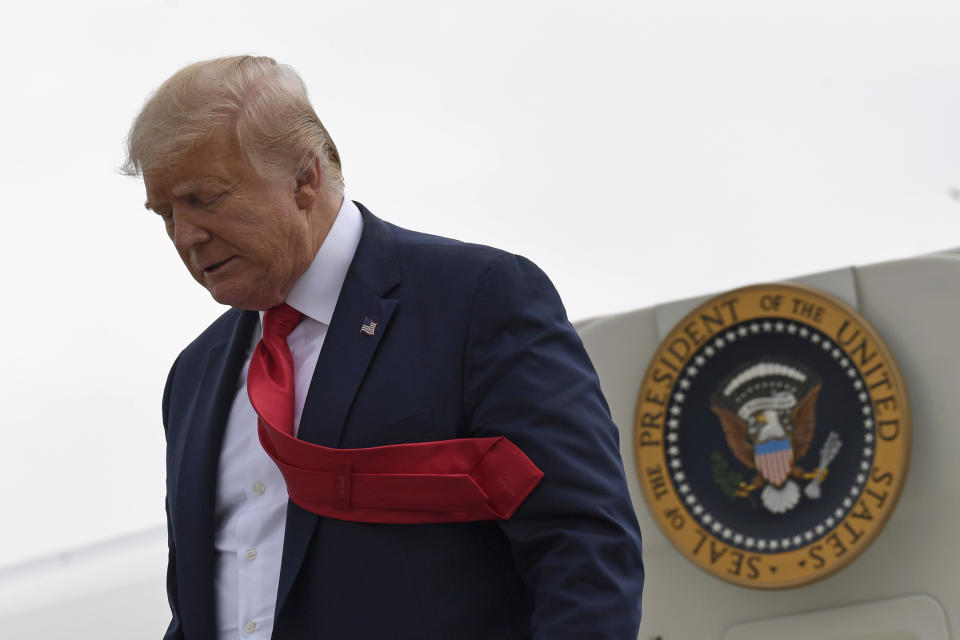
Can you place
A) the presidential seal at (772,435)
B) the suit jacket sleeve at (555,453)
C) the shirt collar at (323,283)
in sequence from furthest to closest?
1. the presidential seal at (772,435)
2. the shirt collar at (323,283)
3. the suit jacket sleeve at (555,453)

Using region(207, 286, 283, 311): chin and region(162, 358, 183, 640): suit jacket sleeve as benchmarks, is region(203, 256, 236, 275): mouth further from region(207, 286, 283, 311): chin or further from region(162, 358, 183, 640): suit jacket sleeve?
Answer: region(162, 358, 183, 640): suit jacket sleeve

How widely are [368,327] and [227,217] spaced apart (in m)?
0.18

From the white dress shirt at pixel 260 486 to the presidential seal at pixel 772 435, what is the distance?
147cm

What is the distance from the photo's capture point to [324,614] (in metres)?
1.17

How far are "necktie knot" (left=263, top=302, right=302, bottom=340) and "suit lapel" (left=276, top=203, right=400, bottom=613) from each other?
7cm

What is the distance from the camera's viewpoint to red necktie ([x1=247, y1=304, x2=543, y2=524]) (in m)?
1.15

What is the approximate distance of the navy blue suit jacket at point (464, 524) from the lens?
1.13 meters

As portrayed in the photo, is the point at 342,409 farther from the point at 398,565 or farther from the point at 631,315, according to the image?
the point at 631,315

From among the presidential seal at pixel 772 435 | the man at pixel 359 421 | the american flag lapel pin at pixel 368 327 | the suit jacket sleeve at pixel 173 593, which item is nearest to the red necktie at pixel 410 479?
the man at pixel 359 421

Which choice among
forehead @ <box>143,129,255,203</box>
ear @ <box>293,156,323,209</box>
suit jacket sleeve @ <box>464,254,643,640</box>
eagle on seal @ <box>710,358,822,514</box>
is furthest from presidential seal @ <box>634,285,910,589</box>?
forehead @ <box>143,129,255,203</box>

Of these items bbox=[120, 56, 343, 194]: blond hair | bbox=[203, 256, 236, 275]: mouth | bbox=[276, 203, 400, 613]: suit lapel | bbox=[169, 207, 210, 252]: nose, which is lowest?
bbox=[276, 203, 400, 613]: suit lapel

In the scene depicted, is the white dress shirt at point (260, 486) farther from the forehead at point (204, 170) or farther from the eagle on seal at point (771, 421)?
the eagle on seal at point (771, 421)

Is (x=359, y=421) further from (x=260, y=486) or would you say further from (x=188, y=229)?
(x=188, y=229)

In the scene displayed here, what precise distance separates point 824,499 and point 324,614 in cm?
162
